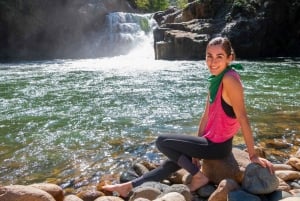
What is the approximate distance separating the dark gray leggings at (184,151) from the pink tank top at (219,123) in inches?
2.6

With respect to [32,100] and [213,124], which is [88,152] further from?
[32,100]

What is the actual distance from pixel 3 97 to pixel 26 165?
287 inches

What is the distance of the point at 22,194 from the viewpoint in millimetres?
3820

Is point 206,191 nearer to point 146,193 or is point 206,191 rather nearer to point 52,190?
point 146,193


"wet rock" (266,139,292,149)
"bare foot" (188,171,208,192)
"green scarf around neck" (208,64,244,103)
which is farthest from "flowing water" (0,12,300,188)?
"green scarf around neck" (208,64,244,103)

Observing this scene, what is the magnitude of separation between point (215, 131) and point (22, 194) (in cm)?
207

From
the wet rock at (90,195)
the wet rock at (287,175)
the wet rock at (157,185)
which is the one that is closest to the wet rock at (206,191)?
the wet rock at (157,185)

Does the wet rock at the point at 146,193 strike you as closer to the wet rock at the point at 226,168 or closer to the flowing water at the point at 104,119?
the wet rock at the point at 226,168

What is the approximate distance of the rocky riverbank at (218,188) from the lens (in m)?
3.77

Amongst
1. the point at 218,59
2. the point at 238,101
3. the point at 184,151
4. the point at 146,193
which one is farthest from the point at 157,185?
the point at 218,59

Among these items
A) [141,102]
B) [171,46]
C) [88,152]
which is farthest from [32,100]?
[171,46]

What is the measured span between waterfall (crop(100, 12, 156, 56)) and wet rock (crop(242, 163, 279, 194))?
30.7 m

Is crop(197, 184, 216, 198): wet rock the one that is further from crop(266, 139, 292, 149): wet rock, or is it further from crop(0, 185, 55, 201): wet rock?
crop(266, 139, 292, 149): wet rock

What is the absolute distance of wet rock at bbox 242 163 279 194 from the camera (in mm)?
3770
